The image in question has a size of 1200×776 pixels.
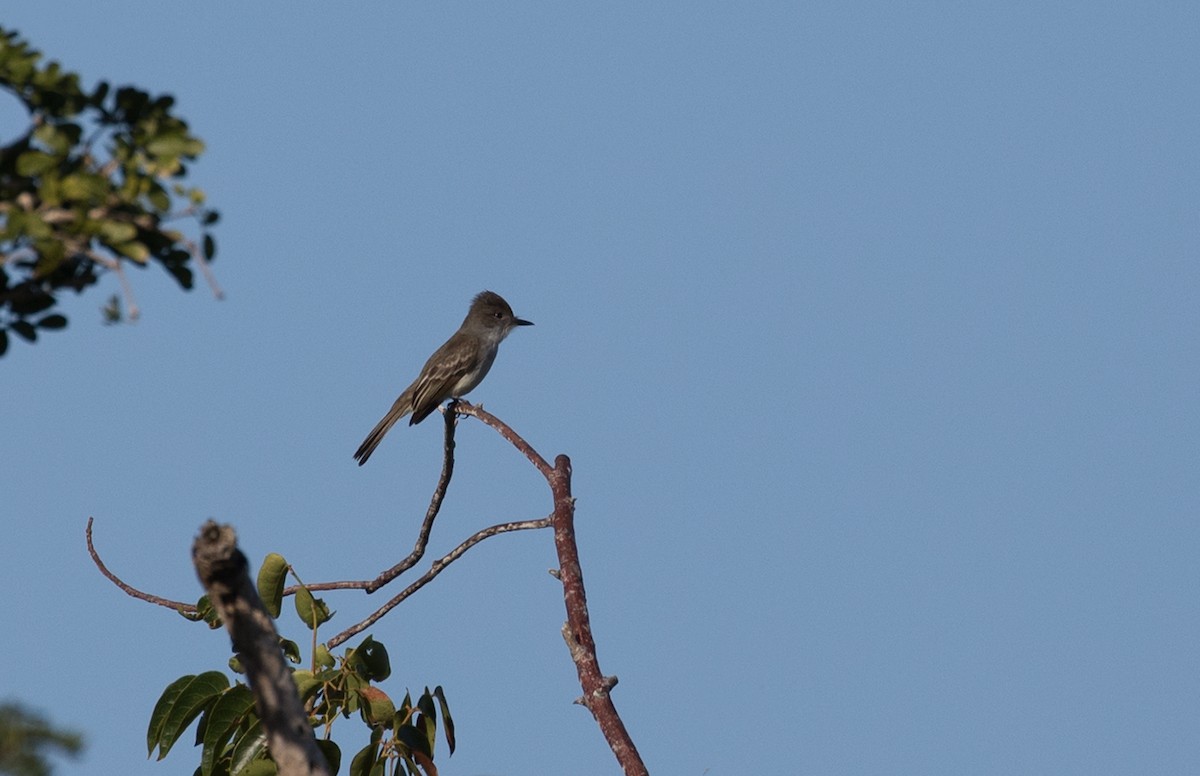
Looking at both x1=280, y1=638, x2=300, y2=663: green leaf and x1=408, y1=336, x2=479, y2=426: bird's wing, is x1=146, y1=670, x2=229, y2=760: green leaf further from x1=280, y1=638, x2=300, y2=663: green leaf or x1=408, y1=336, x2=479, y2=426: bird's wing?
x1=408, y1=336, x2=479, y2=426: bird's wing

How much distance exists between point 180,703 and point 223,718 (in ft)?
0.63

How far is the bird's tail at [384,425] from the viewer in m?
17.7

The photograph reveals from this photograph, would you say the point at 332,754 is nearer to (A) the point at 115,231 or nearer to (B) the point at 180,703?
(B) the point at 180,703

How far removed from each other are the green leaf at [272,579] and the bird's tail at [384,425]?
10.4 m

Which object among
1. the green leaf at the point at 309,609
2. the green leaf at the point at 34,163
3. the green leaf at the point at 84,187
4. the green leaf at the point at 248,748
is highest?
the green leaf at the point at 309,609

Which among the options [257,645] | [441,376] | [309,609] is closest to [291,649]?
[309,609]

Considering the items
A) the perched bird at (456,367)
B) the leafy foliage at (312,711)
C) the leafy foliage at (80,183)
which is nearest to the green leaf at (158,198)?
the leafy foliage at (80,183)

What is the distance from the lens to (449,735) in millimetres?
7059

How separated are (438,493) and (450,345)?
10443 mm

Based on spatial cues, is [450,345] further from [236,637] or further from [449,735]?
[236,637]

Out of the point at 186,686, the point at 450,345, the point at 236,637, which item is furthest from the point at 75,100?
the point at 450,345

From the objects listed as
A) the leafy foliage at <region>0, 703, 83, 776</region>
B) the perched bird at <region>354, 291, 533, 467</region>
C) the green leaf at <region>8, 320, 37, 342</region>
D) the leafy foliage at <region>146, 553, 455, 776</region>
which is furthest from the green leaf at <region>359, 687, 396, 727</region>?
the perched bird at <region>354, 291, 533, 467</region>

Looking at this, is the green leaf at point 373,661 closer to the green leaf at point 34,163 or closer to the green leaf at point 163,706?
the green leaf at point 163,706

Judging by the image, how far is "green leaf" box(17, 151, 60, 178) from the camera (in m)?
4.17
